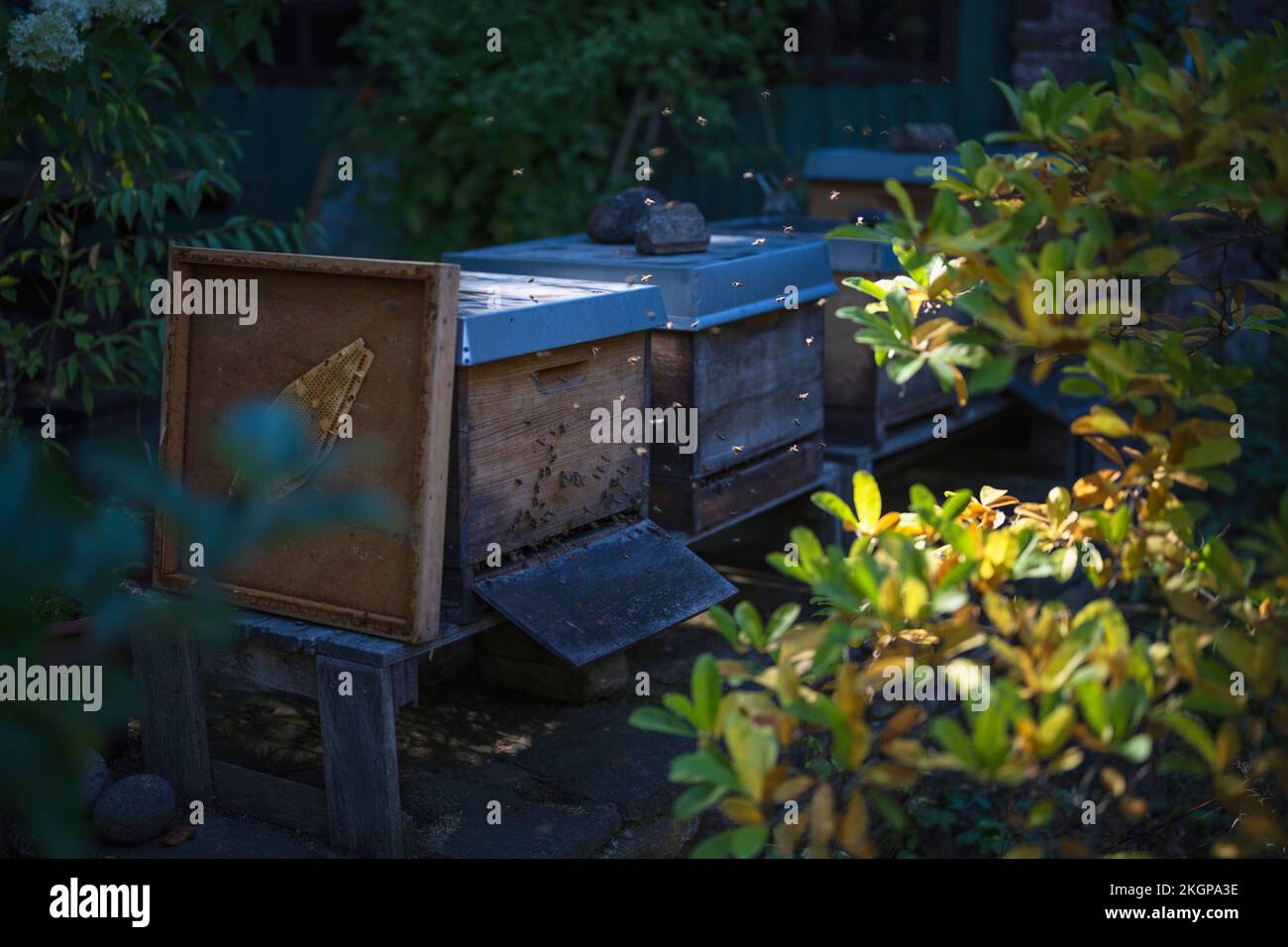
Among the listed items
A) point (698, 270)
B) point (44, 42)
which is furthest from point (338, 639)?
point (44, 42)

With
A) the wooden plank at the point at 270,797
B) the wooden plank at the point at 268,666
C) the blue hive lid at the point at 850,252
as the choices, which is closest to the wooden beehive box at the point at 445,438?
the wooden plank at the point at 268,666

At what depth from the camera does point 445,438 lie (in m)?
2.64

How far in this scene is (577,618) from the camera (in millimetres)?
2910

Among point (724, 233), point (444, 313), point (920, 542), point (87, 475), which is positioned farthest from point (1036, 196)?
point (724, 233)

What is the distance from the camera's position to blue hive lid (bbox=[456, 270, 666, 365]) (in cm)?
270

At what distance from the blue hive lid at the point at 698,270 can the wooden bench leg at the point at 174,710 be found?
1.36m

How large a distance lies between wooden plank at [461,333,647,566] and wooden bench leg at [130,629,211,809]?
30.5 inches

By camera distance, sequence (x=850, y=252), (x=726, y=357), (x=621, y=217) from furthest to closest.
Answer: (x=850, y=252) → (x=621, y=217) → (x=726, y=357)

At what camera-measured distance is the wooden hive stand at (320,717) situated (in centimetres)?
270

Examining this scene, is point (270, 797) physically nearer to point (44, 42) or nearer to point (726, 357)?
point (726, 357)

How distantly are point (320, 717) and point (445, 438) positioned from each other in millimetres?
711

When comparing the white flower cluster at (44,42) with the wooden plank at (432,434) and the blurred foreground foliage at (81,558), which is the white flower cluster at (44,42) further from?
the blurred foreground foliage at (81,558)
